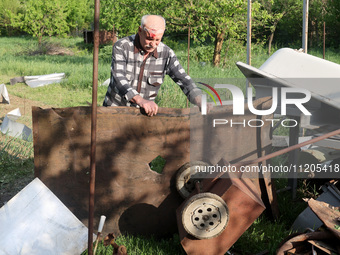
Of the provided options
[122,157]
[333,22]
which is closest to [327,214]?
[122,157]

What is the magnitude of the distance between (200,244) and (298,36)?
3050 centimetres

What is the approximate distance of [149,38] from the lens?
353 cm

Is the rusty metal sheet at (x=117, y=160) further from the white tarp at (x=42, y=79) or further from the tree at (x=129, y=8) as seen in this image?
the tree at (x=129, y=8)

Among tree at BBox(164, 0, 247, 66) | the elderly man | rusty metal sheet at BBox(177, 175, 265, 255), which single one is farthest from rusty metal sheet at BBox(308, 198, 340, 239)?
tree at BBox(164, 0, 247, 66)

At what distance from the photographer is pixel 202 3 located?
14.3 metres

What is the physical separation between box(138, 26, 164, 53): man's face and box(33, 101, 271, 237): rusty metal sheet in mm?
620

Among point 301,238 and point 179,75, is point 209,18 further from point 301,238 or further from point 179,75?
point 301,238

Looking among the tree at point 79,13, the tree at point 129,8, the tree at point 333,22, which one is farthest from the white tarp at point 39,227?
the tree at point 79,13

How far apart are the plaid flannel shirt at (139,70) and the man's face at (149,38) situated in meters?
0.11

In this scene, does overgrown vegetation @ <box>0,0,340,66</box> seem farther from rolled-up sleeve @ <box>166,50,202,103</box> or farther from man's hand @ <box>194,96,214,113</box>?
man's hand @ <box>194,96,214,113</box>

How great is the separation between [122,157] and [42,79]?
31.7 feet

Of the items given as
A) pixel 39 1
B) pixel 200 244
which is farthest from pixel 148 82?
pixel 39 1

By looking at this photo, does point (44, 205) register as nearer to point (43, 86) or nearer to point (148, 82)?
point (148, 82)

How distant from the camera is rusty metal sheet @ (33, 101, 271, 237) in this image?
3301mm
